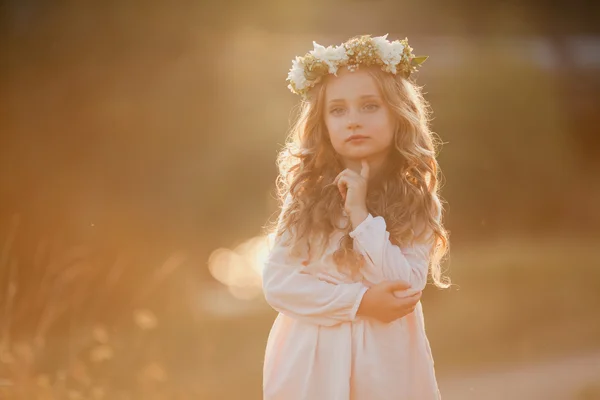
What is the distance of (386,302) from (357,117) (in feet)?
2.10

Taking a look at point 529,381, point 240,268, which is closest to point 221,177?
point 240,268

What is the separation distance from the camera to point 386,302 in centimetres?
235

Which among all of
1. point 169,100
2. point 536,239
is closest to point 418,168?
point 169,100

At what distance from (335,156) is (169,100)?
375 cm

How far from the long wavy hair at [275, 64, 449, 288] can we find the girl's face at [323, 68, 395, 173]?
40 millimetres

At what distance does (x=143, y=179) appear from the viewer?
6180 mm

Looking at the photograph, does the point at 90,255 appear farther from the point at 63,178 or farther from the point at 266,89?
the point at 266,89

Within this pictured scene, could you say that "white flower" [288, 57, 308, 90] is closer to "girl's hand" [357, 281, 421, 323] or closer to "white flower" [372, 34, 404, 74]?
"white flower" [372, 34, 404, 74]

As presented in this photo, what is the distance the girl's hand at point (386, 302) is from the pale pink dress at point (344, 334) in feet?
0.08

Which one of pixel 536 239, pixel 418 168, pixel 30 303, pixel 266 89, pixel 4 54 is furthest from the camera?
pixel 536 239

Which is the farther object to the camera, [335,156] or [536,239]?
[536,239]

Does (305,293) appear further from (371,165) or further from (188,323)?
(188,323)

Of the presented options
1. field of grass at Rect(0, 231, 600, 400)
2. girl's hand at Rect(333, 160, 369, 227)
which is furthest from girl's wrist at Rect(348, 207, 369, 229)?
field of grass at Rect(0, 231, 600, 400)

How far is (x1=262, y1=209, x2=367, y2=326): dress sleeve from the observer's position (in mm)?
2389
